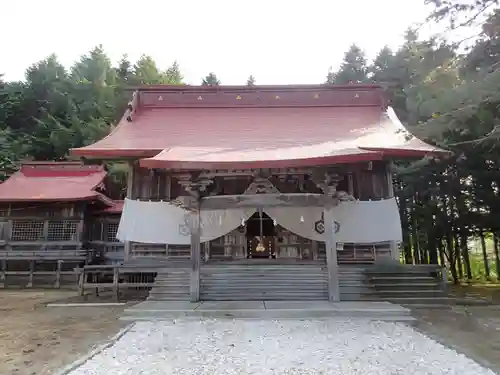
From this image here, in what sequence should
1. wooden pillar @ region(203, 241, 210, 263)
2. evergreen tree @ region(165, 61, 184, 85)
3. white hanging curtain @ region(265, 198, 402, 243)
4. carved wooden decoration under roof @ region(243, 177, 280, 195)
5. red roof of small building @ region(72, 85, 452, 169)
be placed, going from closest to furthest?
red roof of small building @ region(72, 85, 452, 169) → white hanging curtain @ region(265, 198, 402, 243) → carved wooden decoration under roof @ region(243, 177, 280, 195) → wooden pillar @ region(203, 241, 210, 263) → evergreen tree @ region(165, 61, 184, 85)

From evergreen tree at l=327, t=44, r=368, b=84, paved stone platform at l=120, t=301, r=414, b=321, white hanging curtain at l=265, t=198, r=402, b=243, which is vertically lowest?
paved stone platform at l=120, t=301, r=414, b=321

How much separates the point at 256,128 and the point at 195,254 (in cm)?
461

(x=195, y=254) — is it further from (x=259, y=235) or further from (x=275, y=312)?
(x=259, y=235)

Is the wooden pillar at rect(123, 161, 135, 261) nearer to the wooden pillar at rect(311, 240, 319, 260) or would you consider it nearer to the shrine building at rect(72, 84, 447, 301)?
the shrine building at rect(72, 84, 447, 301)

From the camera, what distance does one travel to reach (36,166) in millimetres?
14758

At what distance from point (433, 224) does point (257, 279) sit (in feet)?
19.9

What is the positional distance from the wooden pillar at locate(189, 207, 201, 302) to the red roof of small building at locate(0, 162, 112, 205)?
22.3 ft

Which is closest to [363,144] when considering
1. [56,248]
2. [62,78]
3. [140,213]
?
[140,213]

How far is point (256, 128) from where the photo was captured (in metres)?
10.5

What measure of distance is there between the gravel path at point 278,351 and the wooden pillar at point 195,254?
1.67m

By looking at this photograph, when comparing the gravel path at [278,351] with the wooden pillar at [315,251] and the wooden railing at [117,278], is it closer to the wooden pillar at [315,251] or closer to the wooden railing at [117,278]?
the wooden railing at [117,278]

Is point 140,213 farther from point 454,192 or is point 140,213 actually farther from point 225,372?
point 454,192

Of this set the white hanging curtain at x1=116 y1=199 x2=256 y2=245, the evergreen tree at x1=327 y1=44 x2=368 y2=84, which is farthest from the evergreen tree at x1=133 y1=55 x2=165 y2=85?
the white hanging curtain at x1=116 y1=199 x2=256 y2=245

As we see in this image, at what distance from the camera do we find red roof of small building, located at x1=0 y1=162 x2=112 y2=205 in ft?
41.2
